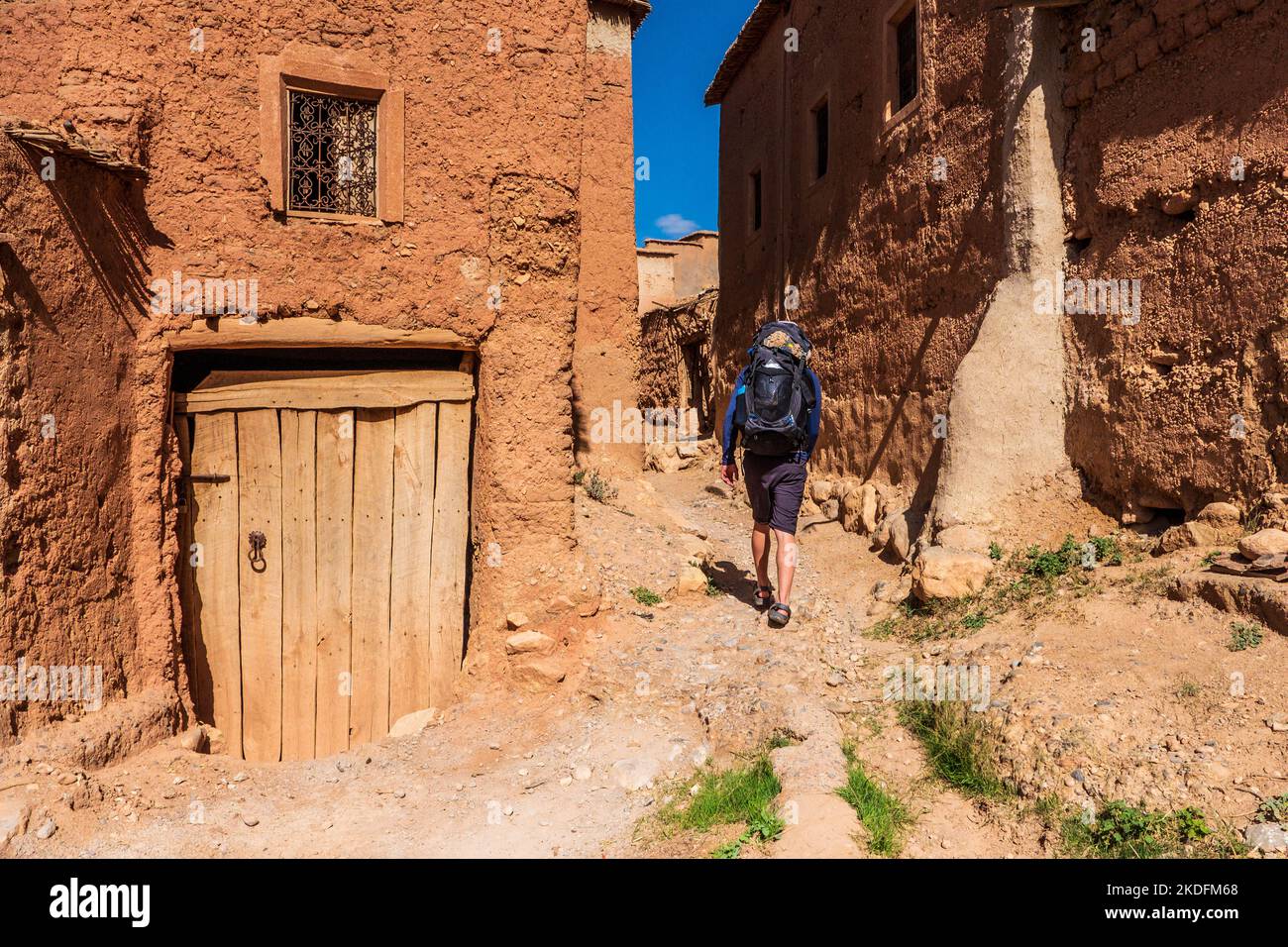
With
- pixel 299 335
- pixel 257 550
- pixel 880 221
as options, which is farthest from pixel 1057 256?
pixel 257 550

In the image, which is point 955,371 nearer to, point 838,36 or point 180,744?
point 838,36

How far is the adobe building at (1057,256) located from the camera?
178 inches

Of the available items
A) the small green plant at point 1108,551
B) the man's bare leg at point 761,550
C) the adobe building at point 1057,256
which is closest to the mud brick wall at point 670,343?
the adobe building at point 1057,256

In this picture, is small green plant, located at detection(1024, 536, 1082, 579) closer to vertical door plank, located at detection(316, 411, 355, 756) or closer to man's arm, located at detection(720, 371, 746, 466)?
man's arm, located at detection(720, 371, 746, 466)

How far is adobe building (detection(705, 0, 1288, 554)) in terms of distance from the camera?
4516mm

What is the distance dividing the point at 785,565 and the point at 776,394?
3.58ft

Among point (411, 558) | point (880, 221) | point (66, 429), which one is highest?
point (880, 221)

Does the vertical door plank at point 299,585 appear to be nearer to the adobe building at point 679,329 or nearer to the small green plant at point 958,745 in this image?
the small green plant at point 958,745

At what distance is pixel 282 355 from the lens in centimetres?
438

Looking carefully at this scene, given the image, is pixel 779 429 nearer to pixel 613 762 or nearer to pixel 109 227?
pixel 613 762

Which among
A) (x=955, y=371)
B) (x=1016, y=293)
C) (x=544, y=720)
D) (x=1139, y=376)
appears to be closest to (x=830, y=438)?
(x=955, y=371)

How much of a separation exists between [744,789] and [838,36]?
8.31m

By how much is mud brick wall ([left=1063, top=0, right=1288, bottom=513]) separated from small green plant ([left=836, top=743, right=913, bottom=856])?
2.80 m

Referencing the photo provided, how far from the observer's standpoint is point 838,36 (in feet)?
29.1
